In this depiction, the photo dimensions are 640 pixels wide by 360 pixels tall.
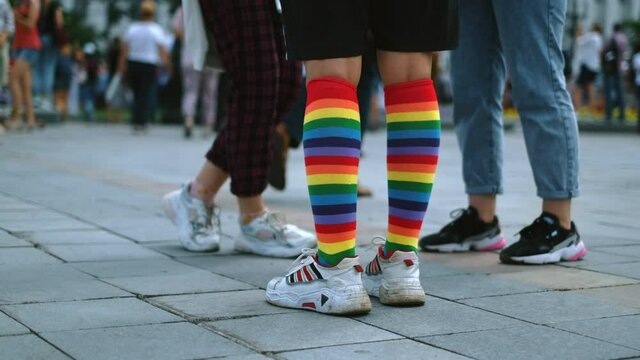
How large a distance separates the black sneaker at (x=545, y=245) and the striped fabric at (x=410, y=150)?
31.9 inches

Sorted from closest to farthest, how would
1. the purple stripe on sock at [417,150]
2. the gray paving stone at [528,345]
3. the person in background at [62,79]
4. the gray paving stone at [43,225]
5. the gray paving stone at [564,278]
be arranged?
the gray paving stone at [528,345] < the purple stripe on sock at [417,150] < the gray paving stone at [564,278] < the gray paving stone at [43,225] < the person in background at [62,79]

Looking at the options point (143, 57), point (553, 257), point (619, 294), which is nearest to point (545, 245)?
point (553, 257)

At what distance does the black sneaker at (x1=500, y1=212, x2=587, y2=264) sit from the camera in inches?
148

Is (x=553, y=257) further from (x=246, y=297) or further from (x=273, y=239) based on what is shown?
(x=246, y=297)

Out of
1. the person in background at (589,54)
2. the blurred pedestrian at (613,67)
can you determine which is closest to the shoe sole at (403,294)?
the blurred pedestrian at (613,67)

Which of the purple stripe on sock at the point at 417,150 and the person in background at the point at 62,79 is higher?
the purple stripe on sock at the point at 417,150

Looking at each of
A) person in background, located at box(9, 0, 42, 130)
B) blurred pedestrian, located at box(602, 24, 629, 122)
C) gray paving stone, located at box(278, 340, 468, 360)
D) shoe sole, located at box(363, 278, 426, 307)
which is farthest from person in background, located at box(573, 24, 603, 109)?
gray paving stone, located at box(278, 340, 468, 360)

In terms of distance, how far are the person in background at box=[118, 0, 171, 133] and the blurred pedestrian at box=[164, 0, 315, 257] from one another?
10974mm

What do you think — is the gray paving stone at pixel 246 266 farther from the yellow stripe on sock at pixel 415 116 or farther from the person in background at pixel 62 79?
the person in background at pixel 62 79

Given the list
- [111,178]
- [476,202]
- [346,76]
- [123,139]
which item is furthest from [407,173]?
[123,139]

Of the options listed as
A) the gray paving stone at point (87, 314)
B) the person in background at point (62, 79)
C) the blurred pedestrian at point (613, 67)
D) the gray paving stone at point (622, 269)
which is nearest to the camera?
the gray paving stone at point (87, 314)

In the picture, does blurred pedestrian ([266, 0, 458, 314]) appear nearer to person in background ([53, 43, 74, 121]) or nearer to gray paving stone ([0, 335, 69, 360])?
gray paving stone ([0, 335, 69, 360])

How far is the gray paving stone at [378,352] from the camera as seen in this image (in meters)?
2.36

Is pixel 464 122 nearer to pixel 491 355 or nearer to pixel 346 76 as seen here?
pixel 346 76
